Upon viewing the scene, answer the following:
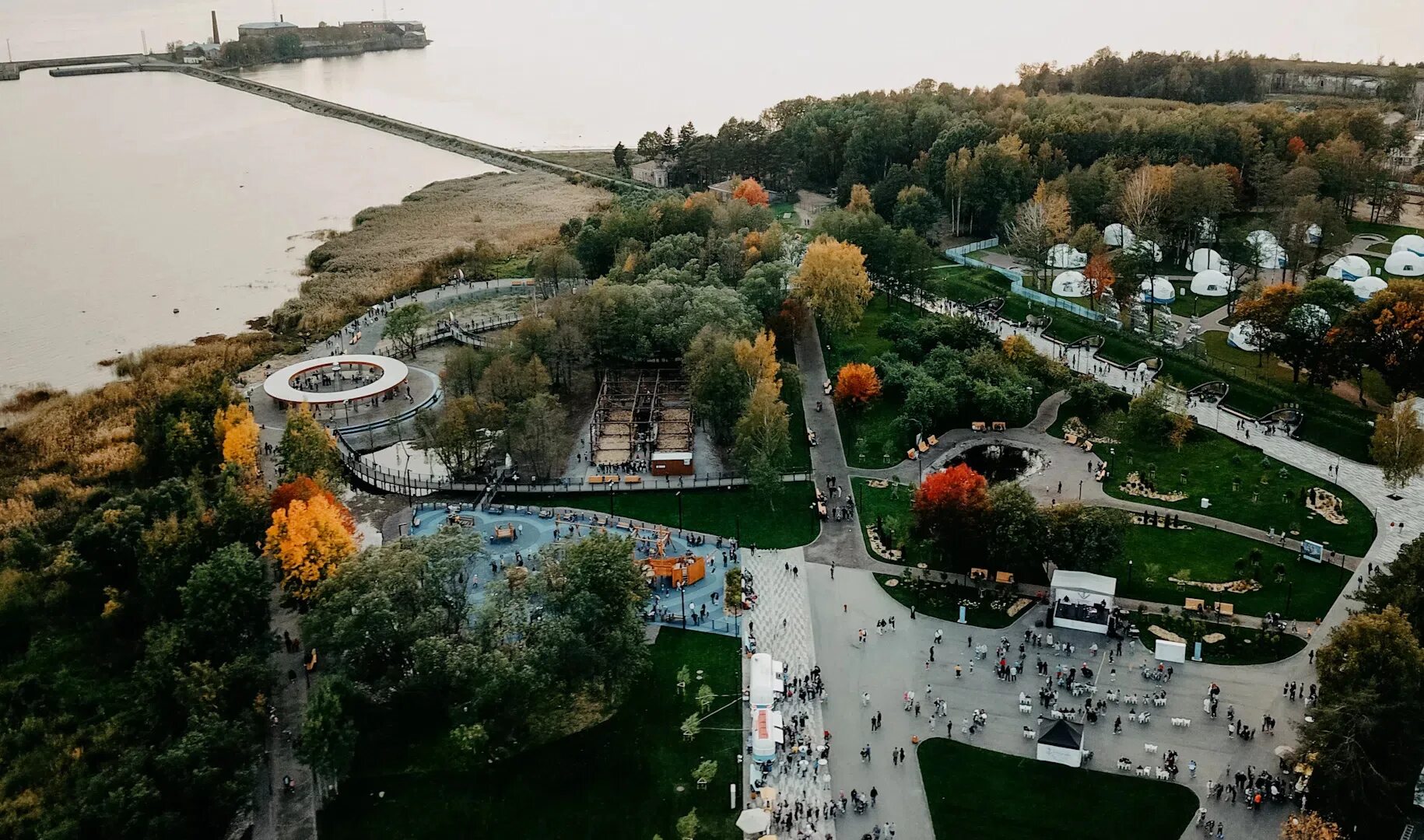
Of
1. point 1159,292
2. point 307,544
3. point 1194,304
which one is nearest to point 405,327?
point 307,544

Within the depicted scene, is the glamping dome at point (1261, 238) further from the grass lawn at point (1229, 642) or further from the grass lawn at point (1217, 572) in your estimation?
the grass lawn at point (1229, 642)

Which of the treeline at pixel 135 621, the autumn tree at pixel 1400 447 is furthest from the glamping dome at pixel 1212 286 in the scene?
the treeline at pixel 135 621

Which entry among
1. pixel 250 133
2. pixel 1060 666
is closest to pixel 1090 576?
pixel 1060 666

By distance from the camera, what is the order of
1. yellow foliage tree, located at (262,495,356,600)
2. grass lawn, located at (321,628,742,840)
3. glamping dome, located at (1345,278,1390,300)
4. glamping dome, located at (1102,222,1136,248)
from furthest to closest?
glamping dome, located at (1102,222,1136,248) < glamping dome, located at (1345,278,1390,300) < yellow foliage tree, located at (262,495,356,600) < grass lawn, located at (321,628,742,840)

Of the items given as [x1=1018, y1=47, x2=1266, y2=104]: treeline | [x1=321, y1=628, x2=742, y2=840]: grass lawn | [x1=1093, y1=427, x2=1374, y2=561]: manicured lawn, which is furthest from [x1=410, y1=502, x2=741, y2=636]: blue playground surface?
[x1=1018, y1=47, x2=1266, y2=104]: treeline

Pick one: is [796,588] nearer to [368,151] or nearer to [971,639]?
[971,639]

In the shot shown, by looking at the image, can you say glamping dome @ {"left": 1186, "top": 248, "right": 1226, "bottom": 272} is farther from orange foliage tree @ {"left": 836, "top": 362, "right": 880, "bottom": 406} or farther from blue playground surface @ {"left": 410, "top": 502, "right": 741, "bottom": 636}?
blue playground surface @ {"left": 410, "top": 502, "right": 741, "bottom": 636}

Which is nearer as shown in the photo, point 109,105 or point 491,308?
point 491,308
